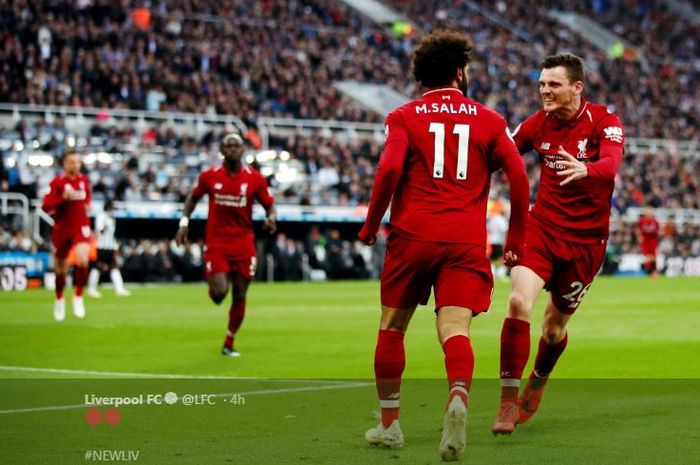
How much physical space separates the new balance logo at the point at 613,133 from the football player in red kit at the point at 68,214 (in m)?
12.5

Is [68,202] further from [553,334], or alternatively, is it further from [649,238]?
[649,238]

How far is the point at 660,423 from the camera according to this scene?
26.8 feet

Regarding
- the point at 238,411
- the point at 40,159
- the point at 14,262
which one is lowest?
the point at 14,262

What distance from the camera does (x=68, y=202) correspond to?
780 inches

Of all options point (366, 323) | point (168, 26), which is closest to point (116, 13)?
point (168, 26)

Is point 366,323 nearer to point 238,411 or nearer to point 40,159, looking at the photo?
point 238,411

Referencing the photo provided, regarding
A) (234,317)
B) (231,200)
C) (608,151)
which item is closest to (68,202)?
(231,200)

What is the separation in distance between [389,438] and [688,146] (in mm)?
53128

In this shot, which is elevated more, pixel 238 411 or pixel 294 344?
pixel 238 411

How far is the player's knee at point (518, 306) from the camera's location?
8125 millimetres

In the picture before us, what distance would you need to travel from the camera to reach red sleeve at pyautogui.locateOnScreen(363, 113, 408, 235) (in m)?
6.91

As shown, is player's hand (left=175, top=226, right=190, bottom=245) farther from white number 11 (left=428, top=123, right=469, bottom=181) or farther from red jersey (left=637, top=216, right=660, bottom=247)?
red jersey (left=637, top=216, right=660, bottom=247)

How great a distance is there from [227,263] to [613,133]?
22.3 ft

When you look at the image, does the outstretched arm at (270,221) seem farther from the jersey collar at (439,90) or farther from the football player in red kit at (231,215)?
the jersey collar at (439,90)
